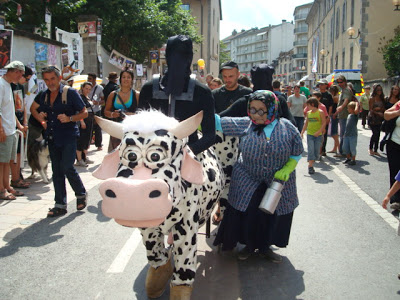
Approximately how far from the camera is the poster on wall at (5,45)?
336 inches

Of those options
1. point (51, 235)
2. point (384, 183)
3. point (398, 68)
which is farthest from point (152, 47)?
point (51, 235)

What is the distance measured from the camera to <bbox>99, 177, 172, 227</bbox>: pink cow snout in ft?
7.72

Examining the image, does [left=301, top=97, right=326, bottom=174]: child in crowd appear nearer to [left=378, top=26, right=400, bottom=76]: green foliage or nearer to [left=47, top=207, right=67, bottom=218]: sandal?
[left=47, top=207, right=67, bottom=218]: sandal

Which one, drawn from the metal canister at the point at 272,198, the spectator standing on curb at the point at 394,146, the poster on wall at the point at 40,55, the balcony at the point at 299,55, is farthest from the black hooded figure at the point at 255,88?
the balcony at the point at 299,55

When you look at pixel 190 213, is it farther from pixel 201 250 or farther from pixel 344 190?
pixel 344 190

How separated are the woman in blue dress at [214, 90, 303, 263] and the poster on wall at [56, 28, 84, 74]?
33.9ft

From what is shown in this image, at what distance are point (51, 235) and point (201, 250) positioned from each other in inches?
77.0

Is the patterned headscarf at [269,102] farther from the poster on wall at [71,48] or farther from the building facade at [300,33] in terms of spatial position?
the building facade at [300,33]

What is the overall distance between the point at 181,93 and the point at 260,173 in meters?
1.25

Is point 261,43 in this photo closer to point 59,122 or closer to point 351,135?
point 351,135

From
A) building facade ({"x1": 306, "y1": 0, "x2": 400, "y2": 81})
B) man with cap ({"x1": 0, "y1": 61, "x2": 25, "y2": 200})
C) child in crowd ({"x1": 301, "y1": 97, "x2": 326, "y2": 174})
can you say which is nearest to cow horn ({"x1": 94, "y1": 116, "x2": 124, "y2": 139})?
man with cap ({"x1": 0, "y1": 61, "x2": 25, "y2": 200})

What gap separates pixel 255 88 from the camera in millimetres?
4820

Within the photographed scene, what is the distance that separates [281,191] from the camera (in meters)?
3.94

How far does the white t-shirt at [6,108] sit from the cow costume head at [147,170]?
389 centimetres
